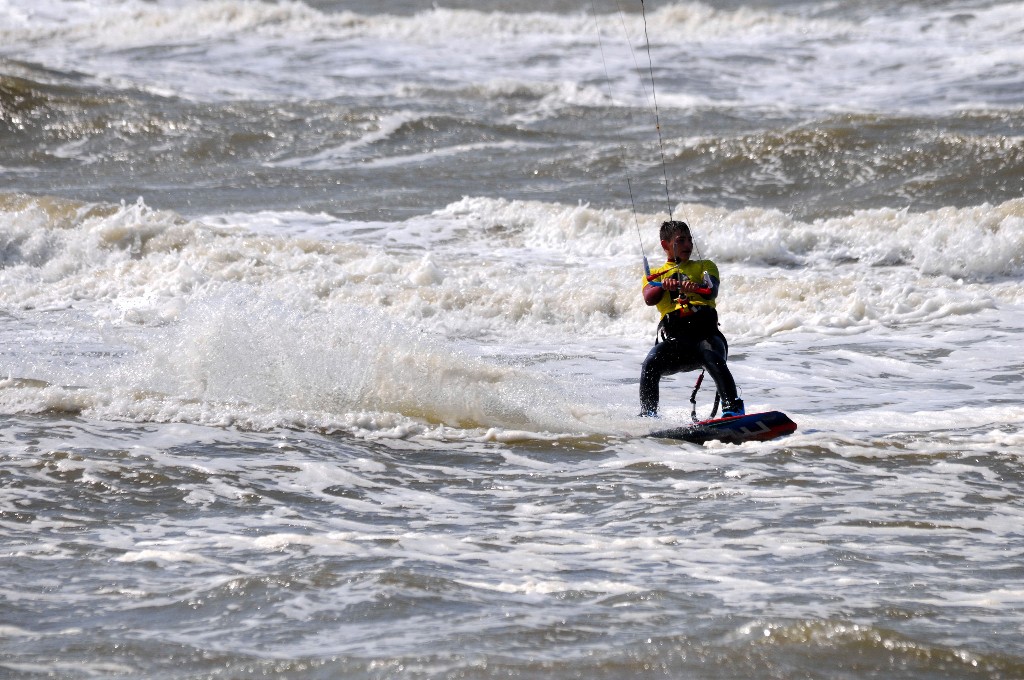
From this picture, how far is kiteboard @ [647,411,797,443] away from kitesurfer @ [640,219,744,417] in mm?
173

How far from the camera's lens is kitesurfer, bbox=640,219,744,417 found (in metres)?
7.90

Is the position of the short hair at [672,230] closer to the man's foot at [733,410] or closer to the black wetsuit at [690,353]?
the black wetsuit at [690,353]

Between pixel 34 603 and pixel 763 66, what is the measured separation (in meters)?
25.3

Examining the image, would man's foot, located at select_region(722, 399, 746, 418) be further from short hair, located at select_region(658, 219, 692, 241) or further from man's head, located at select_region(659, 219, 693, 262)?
short hair, located at select_region(658, 219, 692, 241)

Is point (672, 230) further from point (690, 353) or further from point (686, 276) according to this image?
point (690, 353)

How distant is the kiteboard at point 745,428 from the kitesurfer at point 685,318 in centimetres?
17

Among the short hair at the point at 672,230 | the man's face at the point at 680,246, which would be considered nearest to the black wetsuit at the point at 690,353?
the man's face at the point at 680,246

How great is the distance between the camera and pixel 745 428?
25.2 ft

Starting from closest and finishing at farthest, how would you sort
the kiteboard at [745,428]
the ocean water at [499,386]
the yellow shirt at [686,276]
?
1. the ocean water at [499,386]
2. the kiteboard at [745,428]
3. the yellow shirt at [686,276]

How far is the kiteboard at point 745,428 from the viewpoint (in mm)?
7695

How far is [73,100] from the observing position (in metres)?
Result: 23.6

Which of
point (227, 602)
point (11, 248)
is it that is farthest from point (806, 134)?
point (227, 602)

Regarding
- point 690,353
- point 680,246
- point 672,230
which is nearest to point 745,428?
point 690,353

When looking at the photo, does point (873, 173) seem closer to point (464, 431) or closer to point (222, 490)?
point (464, 431)
